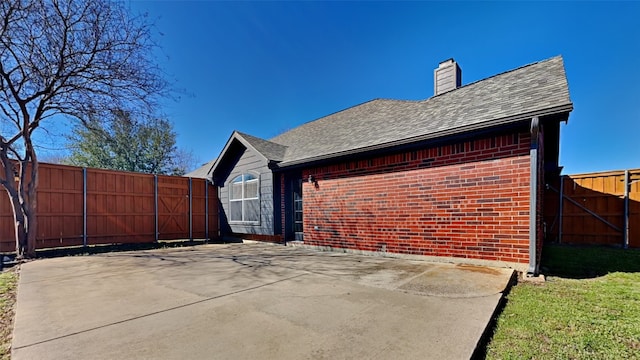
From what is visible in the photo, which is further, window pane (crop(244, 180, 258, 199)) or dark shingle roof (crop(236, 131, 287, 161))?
window pane (crop(244, 180, 258, 199))

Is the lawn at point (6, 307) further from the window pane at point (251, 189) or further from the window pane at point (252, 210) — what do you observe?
the window pane at point (251, 189)

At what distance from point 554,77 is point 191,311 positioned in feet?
24.9

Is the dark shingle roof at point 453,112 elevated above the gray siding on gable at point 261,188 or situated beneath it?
elevated above

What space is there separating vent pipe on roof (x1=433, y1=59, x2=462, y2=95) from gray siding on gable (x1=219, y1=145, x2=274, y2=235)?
668 cm

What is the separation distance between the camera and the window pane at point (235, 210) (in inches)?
430

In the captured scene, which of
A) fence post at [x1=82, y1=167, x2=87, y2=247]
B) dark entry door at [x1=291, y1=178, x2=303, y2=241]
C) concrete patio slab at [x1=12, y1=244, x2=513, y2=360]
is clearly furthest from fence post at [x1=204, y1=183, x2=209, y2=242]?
concrete patio slab at [x1=12, y1=244, x2=513, y2=360]

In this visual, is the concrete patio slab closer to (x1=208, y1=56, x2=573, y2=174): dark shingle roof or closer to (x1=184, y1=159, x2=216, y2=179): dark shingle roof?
(x1=208, y1=56, x2=573, y2=174): dark shingle roof

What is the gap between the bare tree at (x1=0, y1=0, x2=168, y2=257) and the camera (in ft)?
22.2

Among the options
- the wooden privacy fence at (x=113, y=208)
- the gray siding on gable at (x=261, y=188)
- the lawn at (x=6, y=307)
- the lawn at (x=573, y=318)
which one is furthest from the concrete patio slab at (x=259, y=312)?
the gray siding on gable at (x=261, y=188)

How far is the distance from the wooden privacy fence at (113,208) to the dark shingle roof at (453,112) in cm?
486

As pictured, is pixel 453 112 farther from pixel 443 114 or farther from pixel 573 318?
pixel 573 318

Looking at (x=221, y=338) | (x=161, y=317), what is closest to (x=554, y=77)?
(x=221, y=338)

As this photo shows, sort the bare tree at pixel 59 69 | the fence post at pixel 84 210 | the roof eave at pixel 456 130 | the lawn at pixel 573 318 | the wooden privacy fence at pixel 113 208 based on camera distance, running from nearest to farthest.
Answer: the lawn at pixel 573 318, the roof eave at pixel 456 130, the bare tree at pixel 59 69, the wooden privacy fence at pixel 113 208, the fence post at pixel 84 210

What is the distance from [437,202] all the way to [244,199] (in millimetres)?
7340
